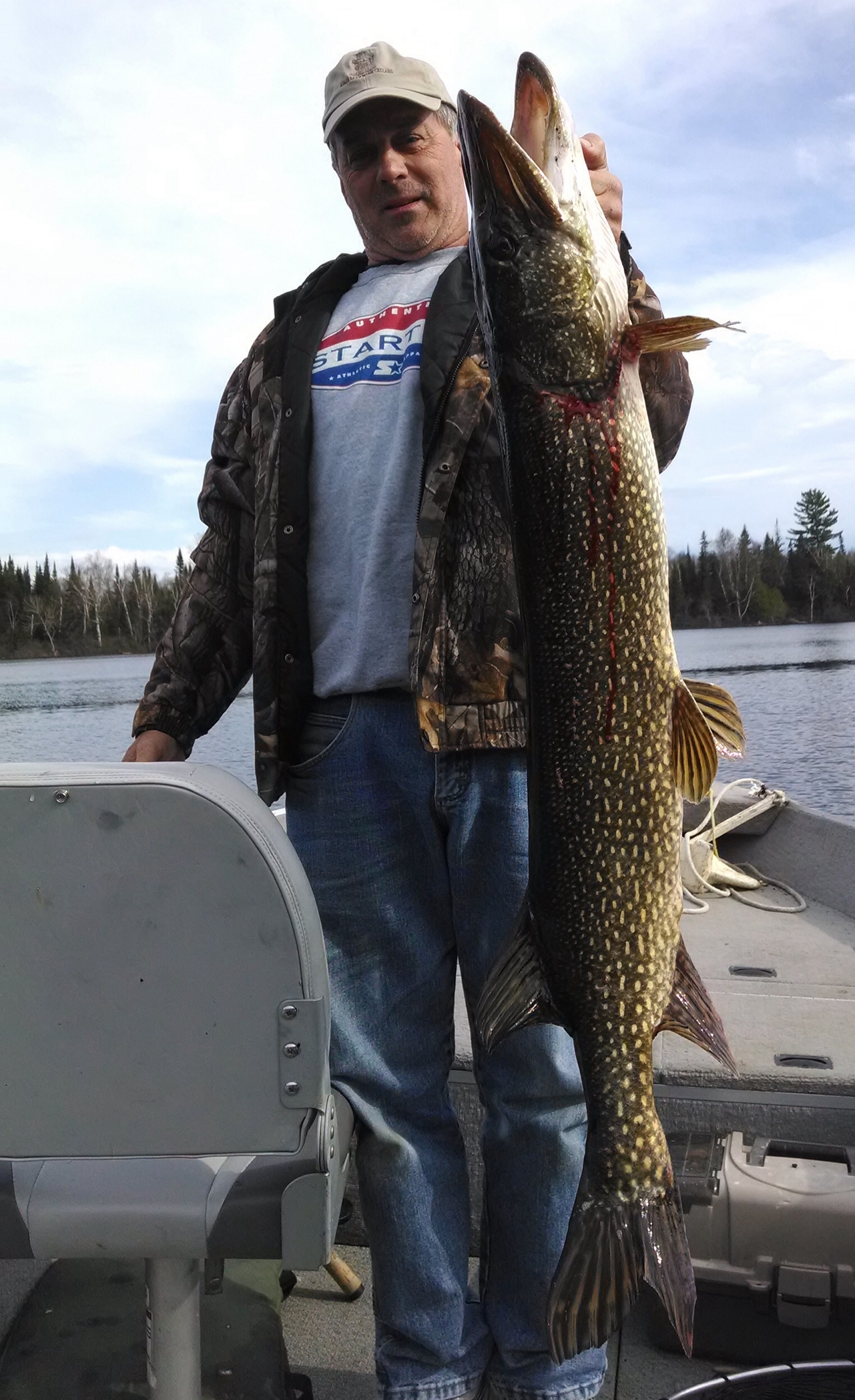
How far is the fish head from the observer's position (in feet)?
5.72

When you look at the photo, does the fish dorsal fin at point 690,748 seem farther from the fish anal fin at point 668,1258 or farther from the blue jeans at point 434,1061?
the fish anal fin at point 668,1258

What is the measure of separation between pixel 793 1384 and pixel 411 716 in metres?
1.54

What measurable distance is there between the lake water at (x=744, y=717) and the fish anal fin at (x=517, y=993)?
78.4 inches

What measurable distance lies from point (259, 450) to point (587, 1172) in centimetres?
158

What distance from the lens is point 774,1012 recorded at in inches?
138

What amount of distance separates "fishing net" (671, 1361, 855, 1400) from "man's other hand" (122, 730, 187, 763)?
171 cm

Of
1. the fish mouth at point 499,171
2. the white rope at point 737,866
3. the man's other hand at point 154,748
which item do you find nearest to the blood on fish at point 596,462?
the fish mouth at point 499,171

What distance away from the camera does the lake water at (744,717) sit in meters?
18.6

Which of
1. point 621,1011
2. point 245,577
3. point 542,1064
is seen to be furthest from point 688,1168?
point 245,577

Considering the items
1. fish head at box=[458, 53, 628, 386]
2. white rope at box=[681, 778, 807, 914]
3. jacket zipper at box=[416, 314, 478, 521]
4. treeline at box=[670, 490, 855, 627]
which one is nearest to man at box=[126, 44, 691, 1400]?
jacket zipper at box=[416, 314, 478, 521]

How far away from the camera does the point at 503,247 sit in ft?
5.90

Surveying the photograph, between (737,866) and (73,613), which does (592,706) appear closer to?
(737,866)

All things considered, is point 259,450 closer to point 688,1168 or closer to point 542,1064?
point 542,1064

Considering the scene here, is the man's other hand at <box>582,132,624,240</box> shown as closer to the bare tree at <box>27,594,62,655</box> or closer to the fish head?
the fish head
